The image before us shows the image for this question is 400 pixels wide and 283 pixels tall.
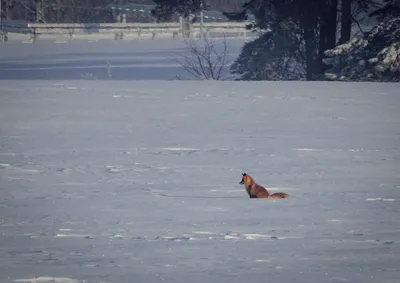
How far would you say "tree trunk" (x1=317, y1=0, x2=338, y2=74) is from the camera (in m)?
29.5

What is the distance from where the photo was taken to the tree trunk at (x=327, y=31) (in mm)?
29547

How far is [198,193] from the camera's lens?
9188 mm

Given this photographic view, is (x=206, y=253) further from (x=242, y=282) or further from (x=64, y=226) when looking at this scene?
(x=64, y=226)

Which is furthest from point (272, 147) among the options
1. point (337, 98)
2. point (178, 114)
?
point (337, 98)

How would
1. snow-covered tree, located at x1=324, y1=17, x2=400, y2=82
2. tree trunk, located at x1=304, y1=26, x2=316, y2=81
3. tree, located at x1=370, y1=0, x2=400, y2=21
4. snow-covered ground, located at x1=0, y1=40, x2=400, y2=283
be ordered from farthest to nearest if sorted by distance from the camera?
tree trunk, located at x1=304, y1=26, x2=316, y2=81 < tree, located at x1=370, y1=0, x2=400, y2=21 < snow-covered tree, located at x1=324, y1=17, x2=400, y2=82 < snow-covered ground, located at x1=0, y1=40, x2=400, y2=283

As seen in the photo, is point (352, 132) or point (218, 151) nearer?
point (218, 151)

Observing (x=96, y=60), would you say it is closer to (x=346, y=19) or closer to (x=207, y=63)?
(x=207, y=63)

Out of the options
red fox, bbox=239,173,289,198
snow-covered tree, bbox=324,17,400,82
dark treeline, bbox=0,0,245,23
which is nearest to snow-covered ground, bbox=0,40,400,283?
red fox, bbox=239,173,289,198

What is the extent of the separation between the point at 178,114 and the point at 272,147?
4615 mm

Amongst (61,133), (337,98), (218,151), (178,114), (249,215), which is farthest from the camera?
(337,98)

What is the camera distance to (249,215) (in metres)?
8.01

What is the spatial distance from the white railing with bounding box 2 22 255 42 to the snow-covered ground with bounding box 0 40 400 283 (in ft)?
123

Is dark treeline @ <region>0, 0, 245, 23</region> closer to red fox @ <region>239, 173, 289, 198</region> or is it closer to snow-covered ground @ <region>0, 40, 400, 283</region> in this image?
snow-covered ground @ <region>0, 40, 400, 283</region>

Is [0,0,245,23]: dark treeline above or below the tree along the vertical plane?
below
